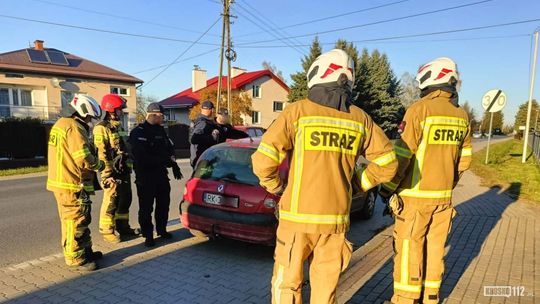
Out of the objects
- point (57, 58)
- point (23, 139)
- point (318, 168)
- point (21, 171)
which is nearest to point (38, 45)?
point (57, 58)

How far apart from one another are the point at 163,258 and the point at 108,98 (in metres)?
2.42

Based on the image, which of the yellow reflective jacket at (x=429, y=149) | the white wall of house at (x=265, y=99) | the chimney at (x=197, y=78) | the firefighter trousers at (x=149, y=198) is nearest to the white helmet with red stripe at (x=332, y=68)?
the yellow reflective jacket at (x=429, y=149)

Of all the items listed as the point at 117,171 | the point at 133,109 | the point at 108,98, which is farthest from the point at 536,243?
the point at 133,109

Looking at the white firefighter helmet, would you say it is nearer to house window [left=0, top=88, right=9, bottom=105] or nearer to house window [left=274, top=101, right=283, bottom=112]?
house window [left=0, top=88, right=9, bottom=105]

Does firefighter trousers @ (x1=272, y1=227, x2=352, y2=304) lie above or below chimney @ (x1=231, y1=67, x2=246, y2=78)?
below

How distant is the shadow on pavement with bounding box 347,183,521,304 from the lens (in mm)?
3633

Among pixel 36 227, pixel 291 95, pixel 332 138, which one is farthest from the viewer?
pixel 291 95

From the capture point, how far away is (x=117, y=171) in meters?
5.11

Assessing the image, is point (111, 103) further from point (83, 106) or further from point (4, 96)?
point (4, 96)

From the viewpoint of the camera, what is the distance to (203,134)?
585 centimetres

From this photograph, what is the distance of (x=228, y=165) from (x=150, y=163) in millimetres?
1077

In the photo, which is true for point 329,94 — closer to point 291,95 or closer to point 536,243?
point 536,243

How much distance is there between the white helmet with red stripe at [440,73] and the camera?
10.4ft

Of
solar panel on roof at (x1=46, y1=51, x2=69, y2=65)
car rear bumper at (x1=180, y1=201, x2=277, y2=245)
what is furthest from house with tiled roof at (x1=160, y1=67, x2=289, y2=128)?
car rear bumper at (x1=180, y1=201, x2=277, y2=245)
